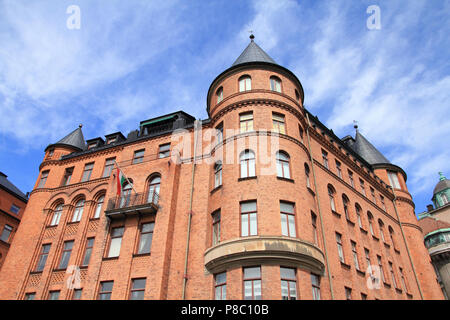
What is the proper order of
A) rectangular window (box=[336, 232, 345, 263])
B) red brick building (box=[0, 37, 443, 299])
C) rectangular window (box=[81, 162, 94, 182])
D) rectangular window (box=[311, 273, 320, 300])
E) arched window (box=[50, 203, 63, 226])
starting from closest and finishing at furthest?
rectangular window (box=[311, 273, 320, 300])
red brick building (box=[0, 37, 443, 299])
rectangular window (box=[336, 232, 345, 263])
arched window (box=[50, 203, 63, 226])
rectangular window (box=[81, 162, 94, 182])

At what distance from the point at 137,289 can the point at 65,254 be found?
7487mm

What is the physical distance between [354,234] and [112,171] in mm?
18960

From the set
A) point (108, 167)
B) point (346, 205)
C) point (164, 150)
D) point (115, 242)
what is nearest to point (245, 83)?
point (164, 150)

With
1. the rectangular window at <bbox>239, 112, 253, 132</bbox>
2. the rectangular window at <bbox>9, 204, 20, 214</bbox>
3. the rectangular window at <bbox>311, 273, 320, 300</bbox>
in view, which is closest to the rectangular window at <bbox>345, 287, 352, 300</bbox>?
the rectangular window at <bbox>311, 273, 320, 300</bbox>

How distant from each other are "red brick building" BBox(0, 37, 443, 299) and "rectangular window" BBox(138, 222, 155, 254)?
0.12 metres

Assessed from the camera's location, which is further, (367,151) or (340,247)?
(367,151)

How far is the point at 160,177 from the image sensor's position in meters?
24.3

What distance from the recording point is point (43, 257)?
80.2ft

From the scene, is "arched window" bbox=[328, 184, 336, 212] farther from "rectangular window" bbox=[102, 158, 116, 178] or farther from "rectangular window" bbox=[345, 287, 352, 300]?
"rectangular window" bbox=[102, 158, 116, 178]

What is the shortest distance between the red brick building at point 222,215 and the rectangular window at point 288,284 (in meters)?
0.09

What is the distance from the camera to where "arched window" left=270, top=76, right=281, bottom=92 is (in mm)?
23500

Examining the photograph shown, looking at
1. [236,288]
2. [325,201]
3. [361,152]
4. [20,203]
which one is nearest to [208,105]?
[325,201]

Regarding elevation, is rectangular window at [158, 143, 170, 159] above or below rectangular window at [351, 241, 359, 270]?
above

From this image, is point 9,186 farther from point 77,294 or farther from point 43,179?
point 77,294
